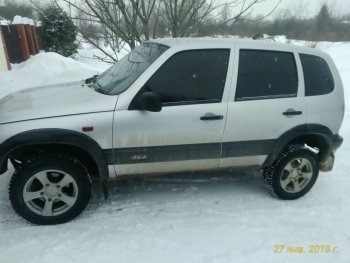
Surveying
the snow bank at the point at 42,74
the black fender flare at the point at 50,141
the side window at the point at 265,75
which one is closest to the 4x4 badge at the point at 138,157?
the black fender flare at the point at 50,141

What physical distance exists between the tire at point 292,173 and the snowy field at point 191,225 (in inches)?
5.2

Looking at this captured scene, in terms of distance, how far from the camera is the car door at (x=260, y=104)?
3449 mm

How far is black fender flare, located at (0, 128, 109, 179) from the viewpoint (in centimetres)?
294

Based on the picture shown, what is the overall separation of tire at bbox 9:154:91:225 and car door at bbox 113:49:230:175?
0.43 metres

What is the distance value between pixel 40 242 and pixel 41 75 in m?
7.81

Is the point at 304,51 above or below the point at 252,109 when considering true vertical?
above

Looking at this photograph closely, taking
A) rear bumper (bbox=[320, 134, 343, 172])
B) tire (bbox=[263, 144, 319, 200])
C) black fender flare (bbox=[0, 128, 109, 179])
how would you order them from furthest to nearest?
rear bumper (bbox=[320, 134, 343, 172]), tire (bbox=[263, 144, 319, 200]), black fender flare (bbox=[0, 128, 109, 179])

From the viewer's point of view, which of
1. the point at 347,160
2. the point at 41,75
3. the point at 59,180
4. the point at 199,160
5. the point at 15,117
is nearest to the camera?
the point at 15,117

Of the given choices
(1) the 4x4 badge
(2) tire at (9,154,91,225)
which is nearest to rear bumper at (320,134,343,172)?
(1) the 4x4 badge

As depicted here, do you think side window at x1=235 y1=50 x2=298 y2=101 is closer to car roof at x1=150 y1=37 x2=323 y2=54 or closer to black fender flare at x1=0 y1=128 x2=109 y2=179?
car roof at x1=150 y1=37 x2=323 y2=54

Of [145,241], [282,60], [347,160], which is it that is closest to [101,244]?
[145,241]

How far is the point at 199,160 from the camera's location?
11.5 ft

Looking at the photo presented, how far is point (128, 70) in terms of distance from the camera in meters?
3.56

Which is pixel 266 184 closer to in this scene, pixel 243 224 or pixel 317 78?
pixel 243 224
